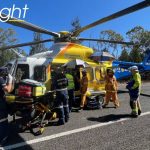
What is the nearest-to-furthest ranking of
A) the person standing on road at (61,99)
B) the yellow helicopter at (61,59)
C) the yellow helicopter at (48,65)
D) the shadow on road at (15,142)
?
the shadow on road at (15,142) → the yellow helicopter at (48,65) → the person standing on road at (61,99) → the yellow helicopter at (61,59)

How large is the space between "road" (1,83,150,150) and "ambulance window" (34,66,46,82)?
7.72 feet

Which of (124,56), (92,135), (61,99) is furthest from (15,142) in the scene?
(124,56)

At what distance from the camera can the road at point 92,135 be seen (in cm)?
730

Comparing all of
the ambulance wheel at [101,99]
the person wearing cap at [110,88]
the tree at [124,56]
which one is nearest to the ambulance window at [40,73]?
the ambulance wheel at [101,99]

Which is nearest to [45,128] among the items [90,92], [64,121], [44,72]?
[64,121]

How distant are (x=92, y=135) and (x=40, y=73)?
4.83 metres

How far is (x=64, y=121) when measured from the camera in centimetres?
963

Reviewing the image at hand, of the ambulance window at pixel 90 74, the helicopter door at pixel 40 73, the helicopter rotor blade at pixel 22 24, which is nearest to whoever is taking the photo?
the helicopter rotor blade at pixel 22 24

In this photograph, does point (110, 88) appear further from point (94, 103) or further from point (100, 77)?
point (94, 103)

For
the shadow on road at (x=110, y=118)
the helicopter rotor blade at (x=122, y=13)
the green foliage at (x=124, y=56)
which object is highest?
the green foliage at (x=124, y=56)

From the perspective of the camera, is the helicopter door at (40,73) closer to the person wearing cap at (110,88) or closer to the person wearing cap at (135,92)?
the person wearing cap at (110,88)

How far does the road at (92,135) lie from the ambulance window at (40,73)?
2.35 metres

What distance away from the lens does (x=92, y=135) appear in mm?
8242

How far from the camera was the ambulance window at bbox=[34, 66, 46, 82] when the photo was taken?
40.4ft
